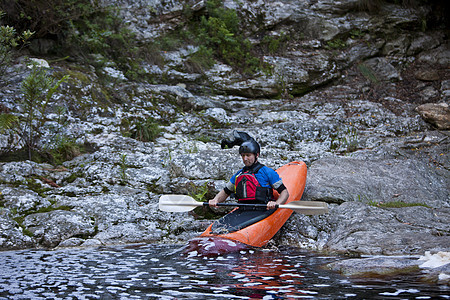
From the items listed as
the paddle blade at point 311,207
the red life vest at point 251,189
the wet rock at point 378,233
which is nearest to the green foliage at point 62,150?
the red life vest at point 251,189

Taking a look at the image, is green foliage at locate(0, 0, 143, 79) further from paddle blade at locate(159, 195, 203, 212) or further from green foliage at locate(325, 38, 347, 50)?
paddle blade at locate(159, 195, 203, 212)

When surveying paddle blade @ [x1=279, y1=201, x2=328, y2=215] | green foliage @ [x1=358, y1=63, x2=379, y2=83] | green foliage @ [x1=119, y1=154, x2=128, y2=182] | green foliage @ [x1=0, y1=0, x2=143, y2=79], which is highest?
green foliage @ [x1=0, y1=0, x2=143, y2=79]

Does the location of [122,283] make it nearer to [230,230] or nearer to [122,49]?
[230,230]

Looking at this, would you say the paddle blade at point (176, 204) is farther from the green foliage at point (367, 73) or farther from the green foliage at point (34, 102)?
the green foliage at point (367, 73)

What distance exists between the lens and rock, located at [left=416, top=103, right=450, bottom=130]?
27.5 ft

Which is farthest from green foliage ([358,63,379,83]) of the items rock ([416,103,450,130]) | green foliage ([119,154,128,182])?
green foliage ([119,154,128,182])

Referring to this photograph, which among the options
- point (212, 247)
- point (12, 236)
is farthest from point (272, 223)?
point (12, 236)

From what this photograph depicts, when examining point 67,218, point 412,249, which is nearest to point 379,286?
point 412,249

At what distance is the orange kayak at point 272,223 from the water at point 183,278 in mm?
203

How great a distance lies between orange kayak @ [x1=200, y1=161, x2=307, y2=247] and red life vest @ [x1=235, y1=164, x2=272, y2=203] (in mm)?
245

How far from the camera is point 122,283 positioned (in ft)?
9.41

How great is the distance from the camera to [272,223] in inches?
179

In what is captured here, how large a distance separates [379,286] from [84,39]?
8.94 m

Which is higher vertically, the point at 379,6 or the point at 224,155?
the point at 379,6
